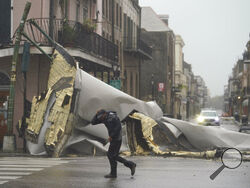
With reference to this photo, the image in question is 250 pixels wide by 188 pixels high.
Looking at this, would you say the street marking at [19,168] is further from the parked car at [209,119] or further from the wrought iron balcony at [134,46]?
the parked car at [209,119]

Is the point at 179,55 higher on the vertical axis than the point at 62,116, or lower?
higher

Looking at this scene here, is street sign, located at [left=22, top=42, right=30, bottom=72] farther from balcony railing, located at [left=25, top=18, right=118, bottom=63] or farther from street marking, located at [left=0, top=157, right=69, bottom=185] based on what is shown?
street marking, located at [left=0, top=157, right=69, bottom=185]

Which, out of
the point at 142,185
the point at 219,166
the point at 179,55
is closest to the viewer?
the point at 142,185

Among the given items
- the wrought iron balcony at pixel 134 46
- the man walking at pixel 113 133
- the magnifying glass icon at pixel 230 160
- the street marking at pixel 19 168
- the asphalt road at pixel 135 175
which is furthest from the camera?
the wrought iron balcony at pixel 134 46

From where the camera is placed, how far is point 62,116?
691 inches

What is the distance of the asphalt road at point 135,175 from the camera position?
10.2 m

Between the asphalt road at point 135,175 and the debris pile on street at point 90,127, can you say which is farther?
the debris pile on street at point 90,127

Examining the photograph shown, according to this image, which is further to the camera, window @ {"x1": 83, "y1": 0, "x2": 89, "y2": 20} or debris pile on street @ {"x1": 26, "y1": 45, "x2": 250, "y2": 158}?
window @ {"x1": 83, "y1": 0, "x2": 89, "y2": 20}

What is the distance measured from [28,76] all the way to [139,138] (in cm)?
724

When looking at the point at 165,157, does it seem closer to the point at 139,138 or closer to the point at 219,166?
the point at 139,138

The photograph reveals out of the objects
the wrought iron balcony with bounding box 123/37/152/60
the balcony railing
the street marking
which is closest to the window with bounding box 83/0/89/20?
the balcony railing

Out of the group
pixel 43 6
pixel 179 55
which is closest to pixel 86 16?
pixel 43 6

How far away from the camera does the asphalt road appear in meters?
10.2

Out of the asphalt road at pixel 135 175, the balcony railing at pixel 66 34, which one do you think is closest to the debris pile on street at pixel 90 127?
the asphalt road at pixel 135 175
